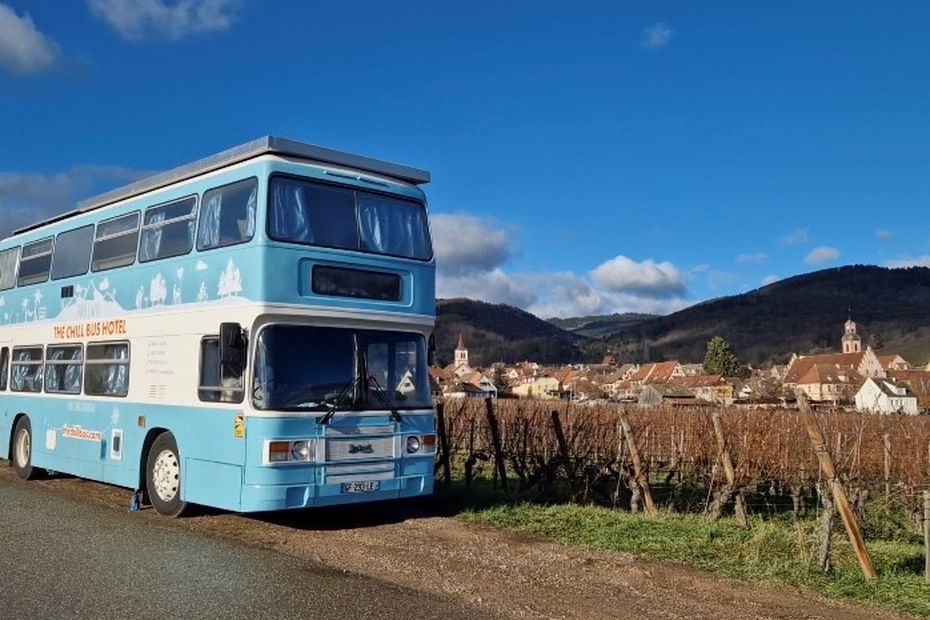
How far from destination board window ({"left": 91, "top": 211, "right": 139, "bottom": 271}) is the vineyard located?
6.57 m

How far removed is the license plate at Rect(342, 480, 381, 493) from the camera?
402 inches

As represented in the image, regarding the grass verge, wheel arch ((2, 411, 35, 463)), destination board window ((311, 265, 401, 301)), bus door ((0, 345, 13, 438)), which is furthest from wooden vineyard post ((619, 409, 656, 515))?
bus door ((0, 345, 13, 438))

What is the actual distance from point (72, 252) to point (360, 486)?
721 centimetres

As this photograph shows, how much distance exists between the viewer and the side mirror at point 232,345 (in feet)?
31.5

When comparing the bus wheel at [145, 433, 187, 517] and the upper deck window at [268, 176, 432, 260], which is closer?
the upper deck window at [268, 176, 432, 260]

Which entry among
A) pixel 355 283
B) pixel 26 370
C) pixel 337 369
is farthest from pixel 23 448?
pixel 355 283

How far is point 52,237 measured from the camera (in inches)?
591

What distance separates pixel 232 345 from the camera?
9.62 metres

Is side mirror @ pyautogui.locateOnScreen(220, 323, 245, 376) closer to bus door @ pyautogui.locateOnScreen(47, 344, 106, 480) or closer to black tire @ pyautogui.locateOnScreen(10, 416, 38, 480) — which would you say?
bus door @ pyautogui.locateOnScreen(47, 344, 106, 480)

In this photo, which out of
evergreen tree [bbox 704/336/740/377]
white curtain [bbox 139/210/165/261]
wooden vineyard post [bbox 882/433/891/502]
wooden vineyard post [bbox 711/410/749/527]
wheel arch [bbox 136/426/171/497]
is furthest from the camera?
evergreen tree [bbox 704/336/740/377]

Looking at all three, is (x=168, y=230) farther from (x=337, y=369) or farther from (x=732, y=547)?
(x=732, y=547)

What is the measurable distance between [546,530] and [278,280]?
14.5 ft

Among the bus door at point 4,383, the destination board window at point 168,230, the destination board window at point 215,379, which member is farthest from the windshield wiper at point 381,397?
the bus door at point 4,383

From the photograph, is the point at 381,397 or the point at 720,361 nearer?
the point at 381,397
